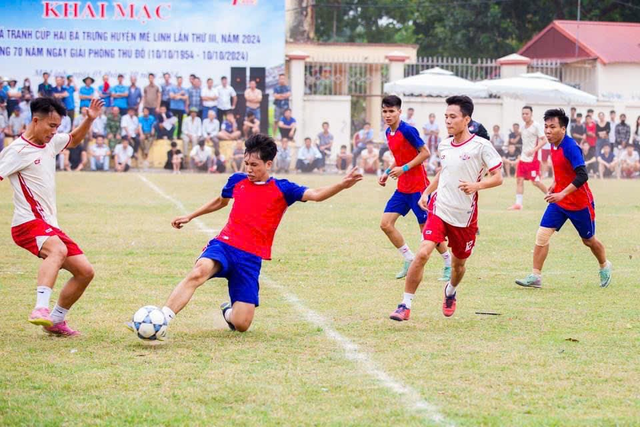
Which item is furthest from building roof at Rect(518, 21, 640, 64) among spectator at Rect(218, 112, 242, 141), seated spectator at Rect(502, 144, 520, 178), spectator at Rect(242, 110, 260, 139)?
spectator at Rect(218, 112, 242, 141)

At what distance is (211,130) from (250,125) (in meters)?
1.35

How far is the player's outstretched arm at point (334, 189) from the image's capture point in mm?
7676

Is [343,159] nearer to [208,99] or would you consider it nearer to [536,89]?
[208,99]

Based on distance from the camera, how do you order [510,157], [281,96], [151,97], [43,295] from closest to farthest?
[43,295], [151,97], [510,157], [281,96]

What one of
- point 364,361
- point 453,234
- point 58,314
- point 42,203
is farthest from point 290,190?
point 58,314

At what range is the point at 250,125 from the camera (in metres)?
33.2

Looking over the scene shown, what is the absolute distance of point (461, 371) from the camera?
6.72 meters

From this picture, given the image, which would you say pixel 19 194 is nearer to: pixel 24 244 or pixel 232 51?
pixel 24 244

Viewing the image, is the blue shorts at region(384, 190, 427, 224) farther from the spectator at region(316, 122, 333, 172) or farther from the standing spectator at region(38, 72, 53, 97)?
the standing spectator at region(38, 72, 53, 97)

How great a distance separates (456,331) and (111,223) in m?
9.52

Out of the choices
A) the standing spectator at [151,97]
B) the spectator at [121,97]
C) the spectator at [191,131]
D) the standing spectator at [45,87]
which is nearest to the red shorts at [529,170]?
the spectator at [191,131]

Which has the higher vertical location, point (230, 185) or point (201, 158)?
point (230, 185)

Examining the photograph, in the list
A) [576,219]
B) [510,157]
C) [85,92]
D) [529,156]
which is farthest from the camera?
[510,157]

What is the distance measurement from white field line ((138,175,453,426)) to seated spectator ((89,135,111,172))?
21.3 m
